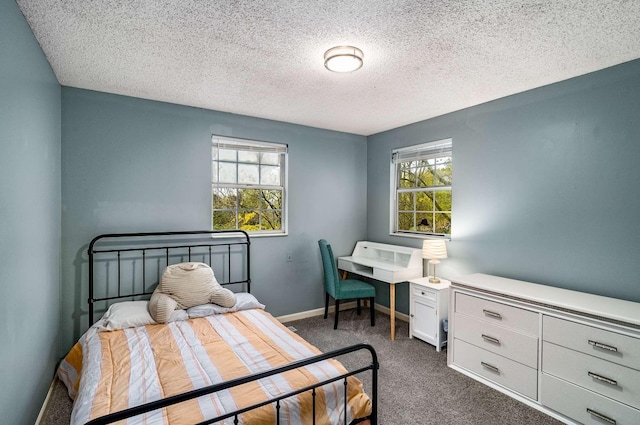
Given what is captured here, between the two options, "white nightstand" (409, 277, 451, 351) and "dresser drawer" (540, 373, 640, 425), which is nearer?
"dresser drawer" (540, 373, 640, 425)

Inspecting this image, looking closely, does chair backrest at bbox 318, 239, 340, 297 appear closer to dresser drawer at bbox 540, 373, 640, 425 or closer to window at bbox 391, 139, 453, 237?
window at bbox 391, 139, 453, 237

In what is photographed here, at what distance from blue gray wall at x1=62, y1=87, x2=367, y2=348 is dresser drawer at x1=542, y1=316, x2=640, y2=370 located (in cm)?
263

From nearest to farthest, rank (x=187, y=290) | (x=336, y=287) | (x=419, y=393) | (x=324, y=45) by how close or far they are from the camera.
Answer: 1. (x=324, y=45)
2. (x=419, y=393)
3. (x=187, y=290)
4. (x=336, y=287)

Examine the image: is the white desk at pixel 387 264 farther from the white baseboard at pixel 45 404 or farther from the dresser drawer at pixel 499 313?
the white baseboard at pixel 45 404

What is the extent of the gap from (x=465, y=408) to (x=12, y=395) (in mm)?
2738

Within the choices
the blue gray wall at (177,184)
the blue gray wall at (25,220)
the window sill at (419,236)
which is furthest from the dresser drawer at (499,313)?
the blue gray wall at (25,220)

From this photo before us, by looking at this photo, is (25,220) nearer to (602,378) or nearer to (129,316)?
(129,316)

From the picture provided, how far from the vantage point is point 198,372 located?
193 cm

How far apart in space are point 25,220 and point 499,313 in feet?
10.8

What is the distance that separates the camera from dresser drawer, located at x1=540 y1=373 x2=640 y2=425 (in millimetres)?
1962

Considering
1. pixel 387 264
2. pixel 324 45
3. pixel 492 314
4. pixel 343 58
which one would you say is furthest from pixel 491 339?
pixel 324 45

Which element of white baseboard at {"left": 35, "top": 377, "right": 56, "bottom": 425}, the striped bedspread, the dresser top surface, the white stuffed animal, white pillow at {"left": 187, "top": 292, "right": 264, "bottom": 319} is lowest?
white baseboard at {"left": 35, "top": 377, "right": 56, "bottom": 425}

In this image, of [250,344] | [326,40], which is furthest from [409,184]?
[250,344]

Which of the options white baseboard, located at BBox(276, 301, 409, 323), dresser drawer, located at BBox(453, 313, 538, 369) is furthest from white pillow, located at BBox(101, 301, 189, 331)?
dresser drawer, located at BBox(453, 313, 538, 369)
